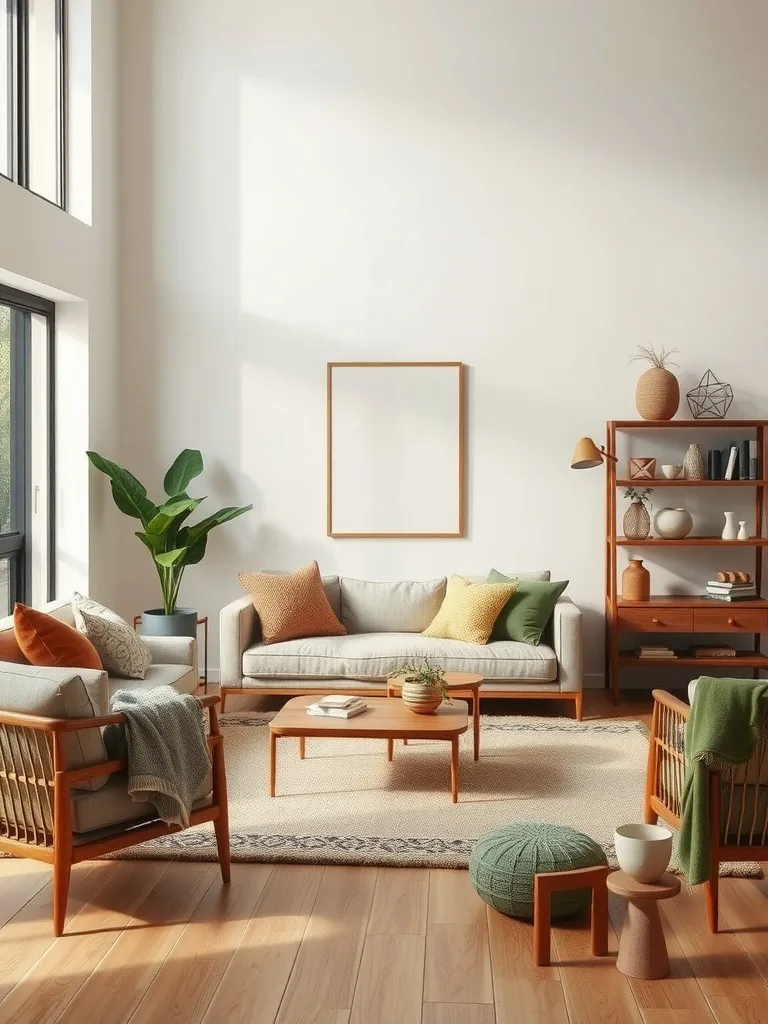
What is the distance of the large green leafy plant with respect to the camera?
600 centimetres

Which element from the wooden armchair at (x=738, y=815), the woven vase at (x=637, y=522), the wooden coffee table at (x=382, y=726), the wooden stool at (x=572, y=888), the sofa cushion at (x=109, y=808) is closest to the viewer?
the wooden stool at (x=572, y=888)

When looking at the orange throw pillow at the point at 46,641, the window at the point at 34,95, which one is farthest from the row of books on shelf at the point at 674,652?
the window at the point at 34,95

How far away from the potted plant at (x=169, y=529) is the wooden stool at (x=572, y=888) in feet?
11.5

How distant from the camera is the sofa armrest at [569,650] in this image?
222 inches

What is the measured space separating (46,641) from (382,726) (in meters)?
1.38

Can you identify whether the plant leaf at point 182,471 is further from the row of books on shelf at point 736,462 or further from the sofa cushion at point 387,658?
the row of books on shelf at point 736,462

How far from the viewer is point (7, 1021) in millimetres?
2584

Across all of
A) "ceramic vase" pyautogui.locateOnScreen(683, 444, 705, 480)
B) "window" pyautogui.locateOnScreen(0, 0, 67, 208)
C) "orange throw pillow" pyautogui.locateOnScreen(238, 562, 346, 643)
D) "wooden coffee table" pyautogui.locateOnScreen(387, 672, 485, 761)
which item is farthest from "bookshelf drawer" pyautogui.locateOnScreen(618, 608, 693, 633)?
"window" pyautogui.locateOnScreen(0, 0, 67, 208)

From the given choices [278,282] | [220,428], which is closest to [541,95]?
[278,282]

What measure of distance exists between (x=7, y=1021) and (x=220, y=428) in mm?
4443

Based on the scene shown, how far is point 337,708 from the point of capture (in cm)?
445

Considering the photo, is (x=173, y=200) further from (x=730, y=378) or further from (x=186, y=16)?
(x=730, y=378)

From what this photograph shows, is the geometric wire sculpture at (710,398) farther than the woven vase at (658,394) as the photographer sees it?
Yes

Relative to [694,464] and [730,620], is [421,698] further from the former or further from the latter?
[694,464]
